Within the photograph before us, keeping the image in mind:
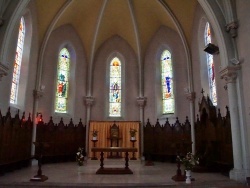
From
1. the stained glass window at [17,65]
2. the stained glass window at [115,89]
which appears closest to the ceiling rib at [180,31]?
the stained glass window at [115,89]

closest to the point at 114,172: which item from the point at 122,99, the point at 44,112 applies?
the point at 44,112

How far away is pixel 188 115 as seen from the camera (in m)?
17.5

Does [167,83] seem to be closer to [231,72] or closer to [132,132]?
[132,132]

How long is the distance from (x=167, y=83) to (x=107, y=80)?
4925 mm

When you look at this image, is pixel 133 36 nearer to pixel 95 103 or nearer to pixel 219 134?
pixel 95 103

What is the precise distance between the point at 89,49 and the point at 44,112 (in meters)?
6.36

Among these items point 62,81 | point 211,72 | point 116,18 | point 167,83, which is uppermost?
point 116,18

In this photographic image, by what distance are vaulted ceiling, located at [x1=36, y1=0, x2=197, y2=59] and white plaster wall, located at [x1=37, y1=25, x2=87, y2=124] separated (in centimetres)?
75

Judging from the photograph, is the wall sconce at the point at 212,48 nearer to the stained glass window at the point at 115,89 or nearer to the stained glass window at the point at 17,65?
the stained glass window at the point at 115,89

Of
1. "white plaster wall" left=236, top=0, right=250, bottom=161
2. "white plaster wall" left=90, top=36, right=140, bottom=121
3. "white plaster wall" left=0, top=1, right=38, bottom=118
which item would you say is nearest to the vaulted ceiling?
"white plaster wall" left=90, top=36, right=140, bottom=121

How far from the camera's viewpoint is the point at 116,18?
65.1 feet

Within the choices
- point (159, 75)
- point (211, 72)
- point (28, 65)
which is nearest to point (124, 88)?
point (159, 75)

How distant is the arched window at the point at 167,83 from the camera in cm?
1899

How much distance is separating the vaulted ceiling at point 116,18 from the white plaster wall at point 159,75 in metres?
0.69
